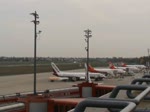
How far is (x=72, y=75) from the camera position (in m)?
74.6

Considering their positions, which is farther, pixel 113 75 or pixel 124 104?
pixel 113 75

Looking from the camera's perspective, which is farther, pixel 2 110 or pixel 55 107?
pixel 55 107

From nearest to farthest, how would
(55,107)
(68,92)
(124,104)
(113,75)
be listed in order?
(124,104)
(55,107)
(68,92)
(113,75)

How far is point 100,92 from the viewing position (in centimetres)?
2900

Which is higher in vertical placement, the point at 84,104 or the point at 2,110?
the point at 84,104

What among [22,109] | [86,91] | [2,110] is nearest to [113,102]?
[2,110]

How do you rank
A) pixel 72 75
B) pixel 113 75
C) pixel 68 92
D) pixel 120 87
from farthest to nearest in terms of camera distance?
pixel 113 75
pixel 72 75
pixel 68 92
pixel 120 87

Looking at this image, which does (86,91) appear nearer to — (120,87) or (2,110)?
(2,110)

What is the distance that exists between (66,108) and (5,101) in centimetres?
461

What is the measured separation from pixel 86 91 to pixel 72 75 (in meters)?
46.0

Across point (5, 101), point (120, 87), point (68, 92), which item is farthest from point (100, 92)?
point (120, 87)

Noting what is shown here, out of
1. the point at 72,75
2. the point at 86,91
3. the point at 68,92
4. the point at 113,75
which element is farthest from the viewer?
the point at 113,75

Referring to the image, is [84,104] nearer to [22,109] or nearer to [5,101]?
[22,109]

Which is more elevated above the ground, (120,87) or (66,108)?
(120,87)
